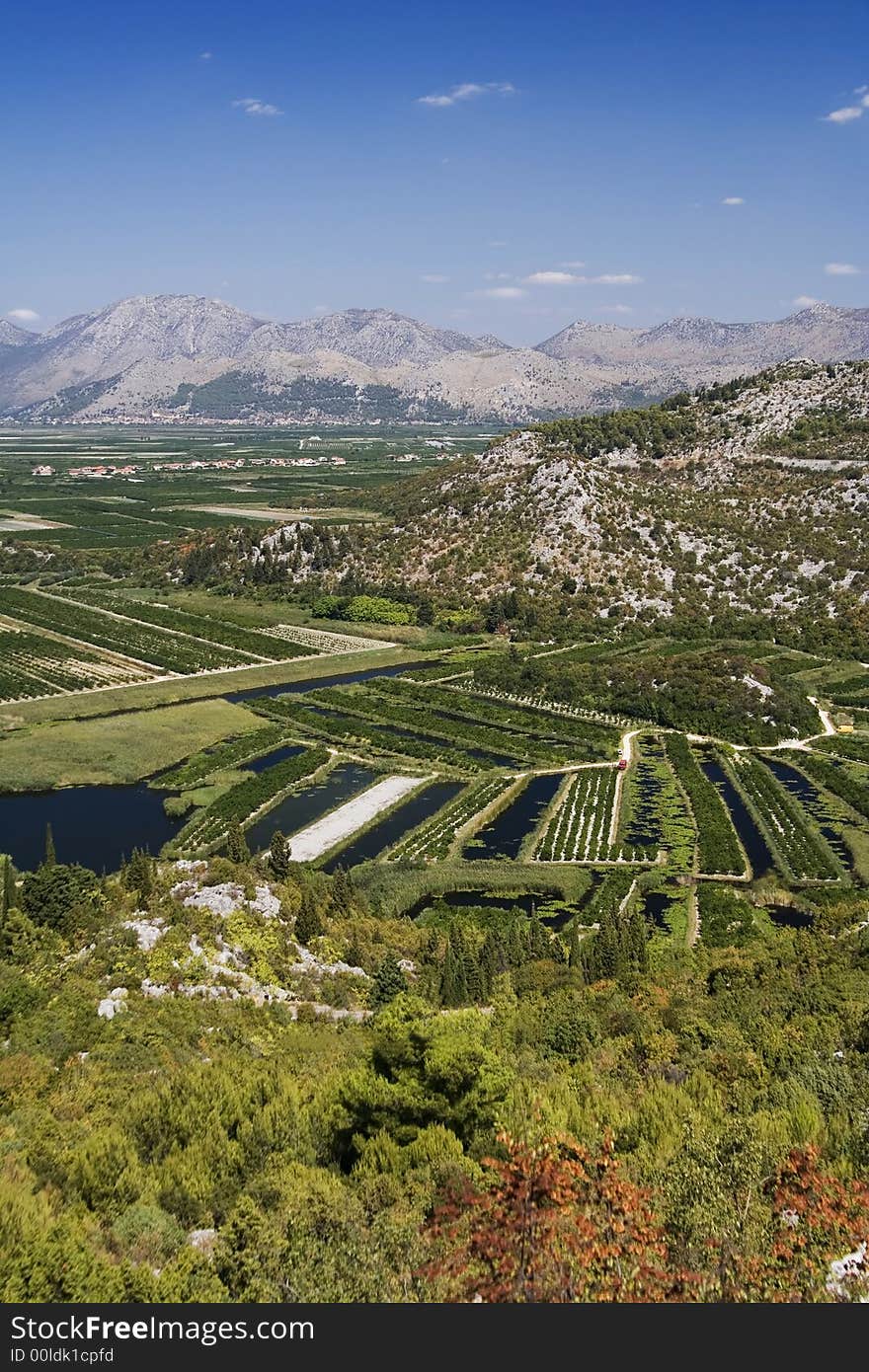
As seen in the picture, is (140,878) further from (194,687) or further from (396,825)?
(194,687)

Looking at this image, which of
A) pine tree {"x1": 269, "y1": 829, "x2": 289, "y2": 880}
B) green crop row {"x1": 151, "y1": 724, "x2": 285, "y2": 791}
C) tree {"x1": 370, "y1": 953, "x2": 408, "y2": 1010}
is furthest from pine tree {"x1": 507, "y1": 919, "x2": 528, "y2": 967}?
green crop row {"x1": 151, "y1": 724, "x2": 285, "y2": 791}

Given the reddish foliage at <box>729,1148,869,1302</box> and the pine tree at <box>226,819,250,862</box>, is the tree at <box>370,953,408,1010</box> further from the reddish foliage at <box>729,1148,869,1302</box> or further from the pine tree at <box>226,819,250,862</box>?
the reddish foliage at <box>729,1148,869,1302</box>

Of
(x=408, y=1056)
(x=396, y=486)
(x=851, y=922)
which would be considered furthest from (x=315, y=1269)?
(x=396, y=486)

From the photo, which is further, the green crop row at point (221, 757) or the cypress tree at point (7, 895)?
the green crop row at point (221, 757)

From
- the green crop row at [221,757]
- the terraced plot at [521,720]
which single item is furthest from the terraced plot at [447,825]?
the green crop row at [221,757]

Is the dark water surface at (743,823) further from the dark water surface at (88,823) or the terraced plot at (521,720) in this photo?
the dark water surface at (88,823)
